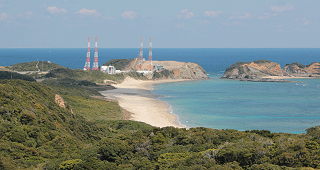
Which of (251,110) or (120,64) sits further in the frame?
(120,64)

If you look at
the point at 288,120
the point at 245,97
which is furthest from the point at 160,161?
the point at 245,97

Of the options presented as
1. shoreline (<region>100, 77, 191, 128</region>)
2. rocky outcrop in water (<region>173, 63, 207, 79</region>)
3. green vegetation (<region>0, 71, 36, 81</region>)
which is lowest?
shoreline (<region>100, 77, 191, 128</region>)

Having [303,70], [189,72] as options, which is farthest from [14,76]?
[303,70]

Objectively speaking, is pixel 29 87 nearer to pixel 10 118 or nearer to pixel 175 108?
pixel 10 118

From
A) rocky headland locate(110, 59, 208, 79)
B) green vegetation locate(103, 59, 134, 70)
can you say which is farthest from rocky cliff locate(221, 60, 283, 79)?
green vegetation locate(103, 59, 134, 70)

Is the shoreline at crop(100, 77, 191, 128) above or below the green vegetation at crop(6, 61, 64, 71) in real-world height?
below

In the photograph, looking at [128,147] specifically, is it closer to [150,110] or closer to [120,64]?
[150,110]

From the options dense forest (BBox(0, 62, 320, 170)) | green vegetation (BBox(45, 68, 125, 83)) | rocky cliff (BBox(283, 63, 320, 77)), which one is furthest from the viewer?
rocky cliff (BBox(283, 63, 320, 77))

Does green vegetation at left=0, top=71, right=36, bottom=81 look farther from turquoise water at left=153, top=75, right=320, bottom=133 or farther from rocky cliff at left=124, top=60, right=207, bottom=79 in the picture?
rocky cliff at left=124, top=60, right=207, bottom=79

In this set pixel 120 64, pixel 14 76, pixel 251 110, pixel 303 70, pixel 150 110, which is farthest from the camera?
pixel 120 64
